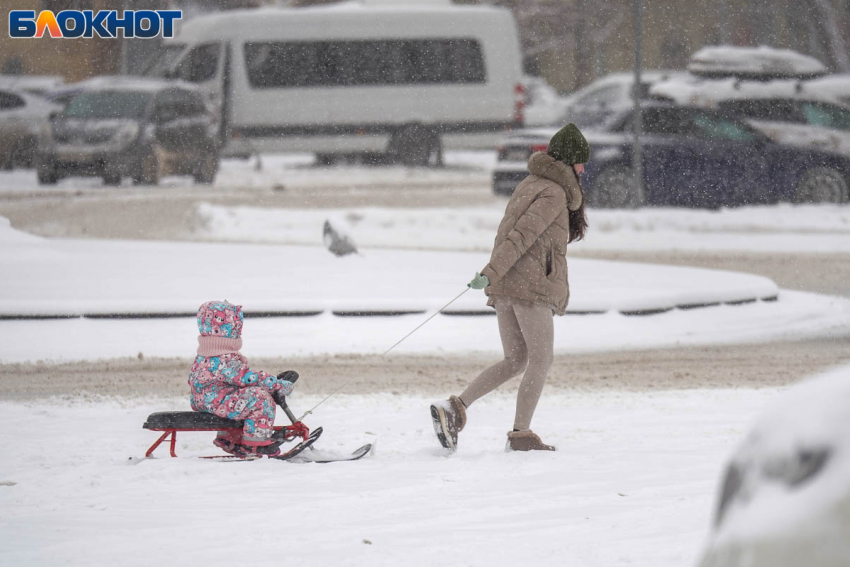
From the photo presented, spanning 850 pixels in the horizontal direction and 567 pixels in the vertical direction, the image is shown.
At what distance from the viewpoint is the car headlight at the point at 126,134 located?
68.4ft

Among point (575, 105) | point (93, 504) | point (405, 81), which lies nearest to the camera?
point (93, 504)

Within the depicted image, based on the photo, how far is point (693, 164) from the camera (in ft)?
57.0

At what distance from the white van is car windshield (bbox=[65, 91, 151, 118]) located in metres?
1.75

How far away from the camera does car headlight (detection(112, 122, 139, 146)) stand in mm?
20844

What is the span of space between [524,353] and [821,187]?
13249mm

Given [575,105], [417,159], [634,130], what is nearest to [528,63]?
[575,105]

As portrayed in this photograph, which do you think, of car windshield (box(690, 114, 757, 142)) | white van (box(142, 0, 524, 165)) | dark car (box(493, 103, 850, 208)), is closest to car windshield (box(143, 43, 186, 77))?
white van (box(142, 0, 524, 165))

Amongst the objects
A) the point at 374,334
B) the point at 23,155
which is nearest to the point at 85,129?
the point at 23,155

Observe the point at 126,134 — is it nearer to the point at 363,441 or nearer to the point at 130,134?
the point at 130,134

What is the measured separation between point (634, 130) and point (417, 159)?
7916 millimetres

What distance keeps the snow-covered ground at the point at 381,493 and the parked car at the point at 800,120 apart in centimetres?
1206

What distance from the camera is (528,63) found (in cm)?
4438

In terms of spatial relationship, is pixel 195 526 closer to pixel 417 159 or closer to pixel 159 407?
pixel 159 407

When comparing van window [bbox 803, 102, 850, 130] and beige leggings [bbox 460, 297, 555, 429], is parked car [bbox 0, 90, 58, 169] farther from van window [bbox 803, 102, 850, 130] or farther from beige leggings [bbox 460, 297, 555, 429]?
beige leggings [bbox 460, 297, 555, 429]
